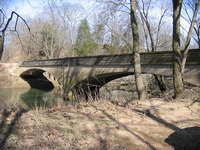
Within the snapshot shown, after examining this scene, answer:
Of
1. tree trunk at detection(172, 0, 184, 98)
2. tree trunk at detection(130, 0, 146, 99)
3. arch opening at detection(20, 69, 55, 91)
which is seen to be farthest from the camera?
arch opening at detection(20, 69, 55, 91)

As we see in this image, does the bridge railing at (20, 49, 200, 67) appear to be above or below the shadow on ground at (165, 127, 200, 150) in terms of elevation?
above

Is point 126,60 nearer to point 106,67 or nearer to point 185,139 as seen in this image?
point 106,67

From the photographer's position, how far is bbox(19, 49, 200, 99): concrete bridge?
26.0 ft

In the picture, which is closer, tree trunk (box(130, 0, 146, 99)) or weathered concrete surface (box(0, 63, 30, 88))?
tree trunk (box(130, 0, 146, 99))

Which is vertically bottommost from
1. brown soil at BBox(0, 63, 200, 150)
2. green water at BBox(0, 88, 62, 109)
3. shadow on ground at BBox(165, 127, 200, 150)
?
green water at BBox(0, 88, 62, 109)

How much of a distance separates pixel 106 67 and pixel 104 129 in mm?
8772

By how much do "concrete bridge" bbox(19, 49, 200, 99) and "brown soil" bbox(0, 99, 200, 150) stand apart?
85.0 inches

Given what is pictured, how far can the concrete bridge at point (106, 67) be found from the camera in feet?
26.0

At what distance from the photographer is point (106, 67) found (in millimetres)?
12328

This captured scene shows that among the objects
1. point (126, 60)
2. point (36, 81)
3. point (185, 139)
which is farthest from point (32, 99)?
point (185, 139)

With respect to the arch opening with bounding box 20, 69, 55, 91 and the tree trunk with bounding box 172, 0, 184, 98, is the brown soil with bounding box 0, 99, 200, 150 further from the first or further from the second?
the arch opening with bounding box 20, 69, 55, 91

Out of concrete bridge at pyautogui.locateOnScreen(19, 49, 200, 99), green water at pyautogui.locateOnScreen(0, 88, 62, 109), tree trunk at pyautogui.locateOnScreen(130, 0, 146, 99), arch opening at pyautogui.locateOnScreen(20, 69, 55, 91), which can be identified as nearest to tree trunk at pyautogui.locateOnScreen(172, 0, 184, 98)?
tree trunk at pyautogui.locateOnScreen(130, 0, 146, 99)

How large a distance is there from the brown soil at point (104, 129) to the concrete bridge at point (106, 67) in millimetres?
2158

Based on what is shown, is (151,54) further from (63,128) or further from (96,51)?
(96,51)
